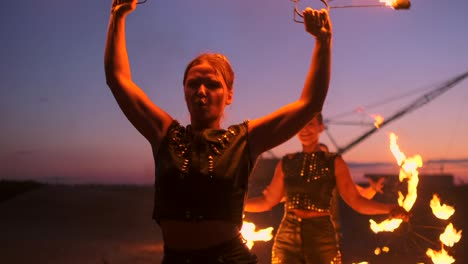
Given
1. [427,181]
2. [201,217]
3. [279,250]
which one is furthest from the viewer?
[427,181]

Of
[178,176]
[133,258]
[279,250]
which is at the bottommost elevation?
[133,258]

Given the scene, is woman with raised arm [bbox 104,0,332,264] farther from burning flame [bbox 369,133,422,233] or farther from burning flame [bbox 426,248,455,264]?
burning flame [bbox 426,248,455,264]

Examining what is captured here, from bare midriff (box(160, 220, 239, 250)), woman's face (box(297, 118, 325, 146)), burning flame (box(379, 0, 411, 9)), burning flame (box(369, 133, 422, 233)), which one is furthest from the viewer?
woman's face (box(297, 118, 325, 146))

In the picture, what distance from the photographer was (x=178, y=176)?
218 centimetres

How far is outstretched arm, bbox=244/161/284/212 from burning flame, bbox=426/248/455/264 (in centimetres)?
168

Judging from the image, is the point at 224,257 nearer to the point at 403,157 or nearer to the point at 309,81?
the point at 309,81

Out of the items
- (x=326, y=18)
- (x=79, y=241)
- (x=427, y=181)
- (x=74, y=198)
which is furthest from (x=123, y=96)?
(x=427, y=181)

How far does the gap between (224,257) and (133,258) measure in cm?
1377

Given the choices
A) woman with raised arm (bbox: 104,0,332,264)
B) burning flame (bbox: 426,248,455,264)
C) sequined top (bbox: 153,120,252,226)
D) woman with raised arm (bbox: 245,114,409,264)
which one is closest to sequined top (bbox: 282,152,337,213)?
woman with raised arm (bbox: 245,114,409,264)

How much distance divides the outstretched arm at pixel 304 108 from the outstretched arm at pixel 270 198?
8.16 ft

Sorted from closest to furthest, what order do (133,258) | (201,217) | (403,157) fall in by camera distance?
(201,217)
(403,157)
(133,258)

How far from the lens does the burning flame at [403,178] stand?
4.41 metres

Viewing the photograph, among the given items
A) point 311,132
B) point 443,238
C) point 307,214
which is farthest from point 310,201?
point 443,238

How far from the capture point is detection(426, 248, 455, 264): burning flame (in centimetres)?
509
